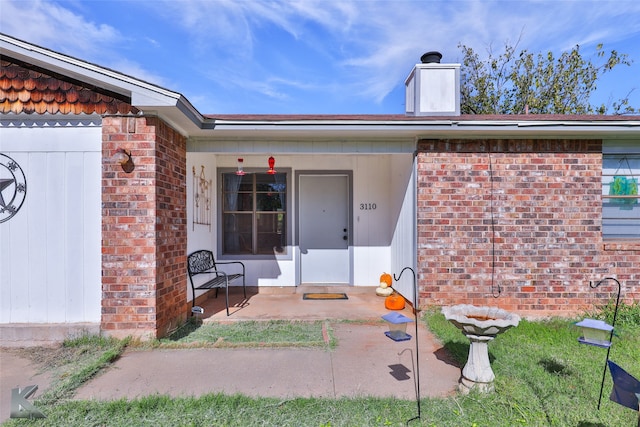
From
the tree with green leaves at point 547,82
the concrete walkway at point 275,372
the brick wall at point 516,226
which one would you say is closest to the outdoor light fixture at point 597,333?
the concrete walkway at point 275,372

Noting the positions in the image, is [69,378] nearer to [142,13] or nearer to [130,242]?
[130,242]

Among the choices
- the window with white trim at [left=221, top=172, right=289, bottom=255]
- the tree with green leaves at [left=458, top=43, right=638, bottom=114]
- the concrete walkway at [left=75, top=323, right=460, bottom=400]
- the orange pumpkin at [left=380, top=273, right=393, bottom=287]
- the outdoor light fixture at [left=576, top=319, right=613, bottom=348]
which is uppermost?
the tree with green leaves at [left=458, top=43, right=638, bottom=114]

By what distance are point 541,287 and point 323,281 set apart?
3734 mm

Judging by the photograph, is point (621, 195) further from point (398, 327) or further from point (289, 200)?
point (289, 200)

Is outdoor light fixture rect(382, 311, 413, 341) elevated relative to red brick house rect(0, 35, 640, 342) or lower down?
lower down

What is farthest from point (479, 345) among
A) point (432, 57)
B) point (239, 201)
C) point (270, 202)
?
point (239, 201)

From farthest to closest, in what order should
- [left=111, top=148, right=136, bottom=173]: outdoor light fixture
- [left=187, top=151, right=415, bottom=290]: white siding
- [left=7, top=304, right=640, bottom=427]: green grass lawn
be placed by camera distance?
[left=187, top=151, right=415, bottom=290]: white siding, [left=111, top=148, right=136, bottom=173]: outdoor light fixture, [left=7, top=304, right=640, bottom=427]: green grass lawn

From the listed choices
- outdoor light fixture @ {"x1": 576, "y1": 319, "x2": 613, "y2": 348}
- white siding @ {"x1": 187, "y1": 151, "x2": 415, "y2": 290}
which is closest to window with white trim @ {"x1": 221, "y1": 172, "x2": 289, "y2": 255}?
white siding @ {"x1": 187, "y1": 151, "x2": 415, "y2": 290}

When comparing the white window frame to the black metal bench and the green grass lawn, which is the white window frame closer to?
the black metal bench

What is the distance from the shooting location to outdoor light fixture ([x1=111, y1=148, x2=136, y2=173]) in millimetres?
3852

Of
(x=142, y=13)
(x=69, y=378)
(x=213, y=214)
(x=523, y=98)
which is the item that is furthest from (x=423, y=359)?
(x=523, y=98)

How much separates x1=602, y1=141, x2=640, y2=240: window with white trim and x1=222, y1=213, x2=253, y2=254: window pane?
601cm

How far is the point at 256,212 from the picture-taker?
22.0 feet

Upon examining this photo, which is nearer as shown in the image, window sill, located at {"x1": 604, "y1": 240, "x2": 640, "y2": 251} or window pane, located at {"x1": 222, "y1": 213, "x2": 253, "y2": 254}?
window sill, located at {"x1": 604, "y1": 240, "x2": 640, "y2": 251}
